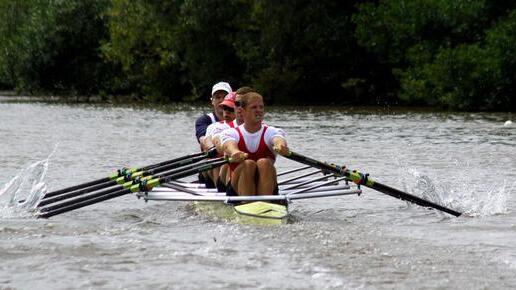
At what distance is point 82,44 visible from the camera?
50.7m

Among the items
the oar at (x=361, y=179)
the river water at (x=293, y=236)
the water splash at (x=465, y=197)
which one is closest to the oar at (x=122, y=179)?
the river water at (x=293, y=236)

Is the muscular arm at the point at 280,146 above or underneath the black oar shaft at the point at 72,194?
above

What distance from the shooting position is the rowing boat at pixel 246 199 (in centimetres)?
989

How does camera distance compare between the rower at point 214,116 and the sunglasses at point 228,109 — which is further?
the rower at point 214,116

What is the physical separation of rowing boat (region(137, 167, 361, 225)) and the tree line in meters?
24.2

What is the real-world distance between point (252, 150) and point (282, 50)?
29.9 meters

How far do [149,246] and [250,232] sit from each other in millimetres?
1009

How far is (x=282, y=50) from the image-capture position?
4041 cm

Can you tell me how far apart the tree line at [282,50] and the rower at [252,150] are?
2475 cm

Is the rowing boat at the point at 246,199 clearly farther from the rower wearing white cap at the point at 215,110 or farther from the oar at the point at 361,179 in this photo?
the rower wearing white cap at the point at 215,110

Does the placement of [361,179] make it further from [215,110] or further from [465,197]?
[215,110]

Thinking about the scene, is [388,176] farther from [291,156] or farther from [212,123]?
[291,156]

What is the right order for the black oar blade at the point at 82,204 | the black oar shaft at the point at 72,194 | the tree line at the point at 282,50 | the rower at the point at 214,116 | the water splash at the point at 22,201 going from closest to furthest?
the black oar blade at the point at 82,204
the water splash at the point at 22,201
the black oar shaft at the point at 72,194
the rower at the point at 214,116
the tree line at the point at 282,50

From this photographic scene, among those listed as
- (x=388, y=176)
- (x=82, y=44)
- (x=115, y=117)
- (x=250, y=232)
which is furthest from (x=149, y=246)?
(x=82, y=44)
